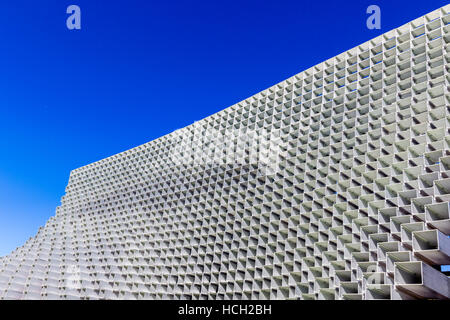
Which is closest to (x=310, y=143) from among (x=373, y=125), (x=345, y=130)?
(x=345, y=130)

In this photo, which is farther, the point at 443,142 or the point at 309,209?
the point at 309,209

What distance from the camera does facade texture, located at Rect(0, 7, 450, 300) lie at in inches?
616

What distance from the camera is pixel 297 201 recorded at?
20.6 meters

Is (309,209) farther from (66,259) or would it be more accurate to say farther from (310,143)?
(66,259)

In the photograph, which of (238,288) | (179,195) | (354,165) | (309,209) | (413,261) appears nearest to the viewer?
(413,261)

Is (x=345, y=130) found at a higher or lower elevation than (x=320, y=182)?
higher

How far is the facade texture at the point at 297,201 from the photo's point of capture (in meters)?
15.6

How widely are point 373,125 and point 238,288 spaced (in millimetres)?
11207

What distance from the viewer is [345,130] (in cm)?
1998

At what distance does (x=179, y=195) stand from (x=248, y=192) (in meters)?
6.75

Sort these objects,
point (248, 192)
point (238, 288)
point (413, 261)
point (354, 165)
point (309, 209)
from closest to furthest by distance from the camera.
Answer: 1. point (413, 261)
2. point (354, 165)
3. point (309, 209)
4. point (238, 288)
5. point (248, 192)

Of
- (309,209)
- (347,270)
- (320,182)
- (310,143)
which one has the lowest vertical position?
(347,270)
